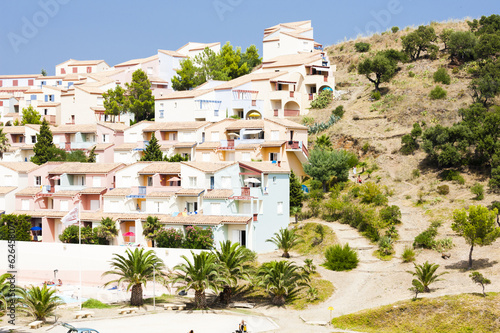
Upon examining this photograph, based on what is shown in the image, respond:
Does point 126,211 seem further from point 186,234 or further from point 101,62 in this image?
point 101,62

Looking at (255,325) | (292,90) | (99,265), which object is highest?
(292,90)

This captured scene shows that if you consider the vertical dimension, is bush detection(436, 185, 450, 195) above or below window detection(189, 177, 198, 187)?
below

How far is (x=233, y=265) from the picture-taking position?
4434 cm

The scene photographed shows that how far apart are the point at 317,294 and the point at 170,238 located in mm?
15601

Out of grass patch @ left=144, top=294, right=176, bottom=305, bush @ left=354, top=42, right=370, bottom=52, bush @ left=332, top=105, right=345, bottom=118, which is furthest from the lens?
bush @ left=354, top=42, right=370, bottom=52

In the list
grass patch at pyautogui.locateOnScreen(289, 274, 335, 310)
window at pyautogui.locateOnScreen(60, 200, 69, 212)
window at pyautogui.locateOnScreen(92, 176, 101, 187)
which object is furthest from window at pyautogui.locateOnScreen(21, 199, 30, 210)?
grass patch at pyautogui.locateOnScreen(289, 274, 335, 310)

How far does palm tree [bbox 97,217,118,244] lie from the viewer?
186ft

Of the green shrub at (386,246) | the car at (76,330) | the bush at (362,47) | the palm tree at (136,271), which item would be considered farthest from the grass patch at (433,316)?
the bush at (362,47)

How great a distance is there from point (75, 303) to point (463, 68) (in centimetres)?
6316

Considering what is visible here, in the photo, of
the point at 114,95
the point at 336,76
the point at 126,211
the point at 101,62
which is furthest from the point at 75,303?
the point at 101,62

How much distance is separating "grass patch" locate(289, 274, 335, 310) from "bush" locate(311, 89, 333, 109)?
136 ft

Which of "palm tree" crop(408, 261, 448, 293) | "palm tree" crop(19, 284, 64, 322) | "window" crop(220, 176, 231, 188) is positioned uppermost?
"window" crop(220, 176, 231, 188)

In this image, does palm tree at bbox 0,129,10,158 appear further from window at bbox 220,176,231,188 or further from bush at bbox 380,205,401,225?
bush at bbox 380,205,401,225

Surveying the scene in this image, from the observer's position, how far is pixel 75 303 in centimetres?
4547
